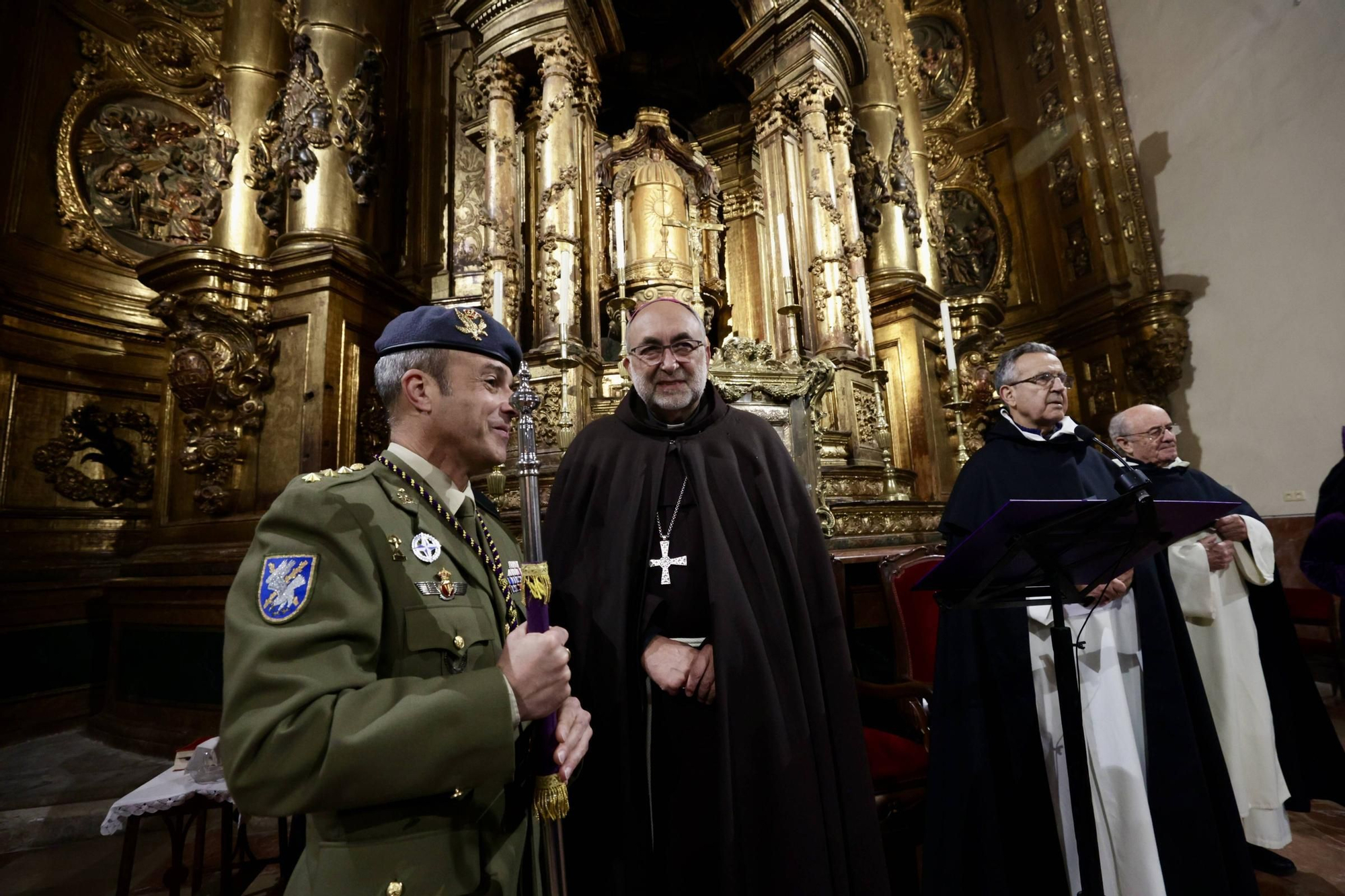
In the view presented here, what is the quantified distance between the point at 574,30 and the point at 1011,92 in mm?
8025

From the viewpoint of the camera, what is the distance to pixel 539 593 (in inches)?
43.0

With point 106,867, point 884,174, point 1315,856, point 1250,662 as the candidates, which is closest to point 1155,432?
point 1250,662

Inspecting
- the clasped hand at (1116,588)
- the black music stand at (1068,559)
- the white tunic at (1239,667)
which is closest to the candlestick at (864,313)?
the white tunic at (1239,667)

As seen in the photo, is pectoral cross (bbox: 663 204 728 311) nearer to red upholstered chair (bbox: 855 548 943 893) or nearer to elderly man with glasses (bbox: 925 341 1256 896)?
red upholstered chair (bbox: 855 548 943 893)

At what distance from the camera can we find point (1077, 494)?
231 centimetres

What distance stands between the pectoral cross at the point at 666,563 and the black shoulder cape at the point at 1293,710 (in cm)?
274

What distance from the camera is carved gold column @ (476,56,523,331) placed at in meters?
5.66

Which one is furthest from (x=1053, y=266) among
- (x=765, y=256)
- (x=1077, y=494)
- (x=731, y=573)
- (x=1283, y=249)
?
(x=731, y=573)

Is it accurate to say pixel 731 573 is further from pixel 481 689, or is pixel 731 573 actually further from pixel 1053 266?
pixel 1053 266

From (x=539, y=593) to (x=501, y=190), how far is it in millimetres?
5801

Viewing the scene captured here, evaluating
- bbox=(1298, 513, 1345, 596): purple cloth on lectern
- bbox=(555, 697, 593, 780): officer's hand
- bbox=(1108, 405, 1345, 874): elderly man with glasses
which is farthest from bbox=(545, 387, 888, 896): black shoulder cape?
bbox=(1298, 513, 1345, 596): purple cloth on lectern

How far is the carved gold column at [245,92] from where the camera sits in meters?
5.93

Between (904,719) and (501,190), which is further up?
(501,190)

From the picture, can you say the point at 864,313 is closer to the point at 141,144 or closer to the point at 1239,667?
the point at 1239,667
